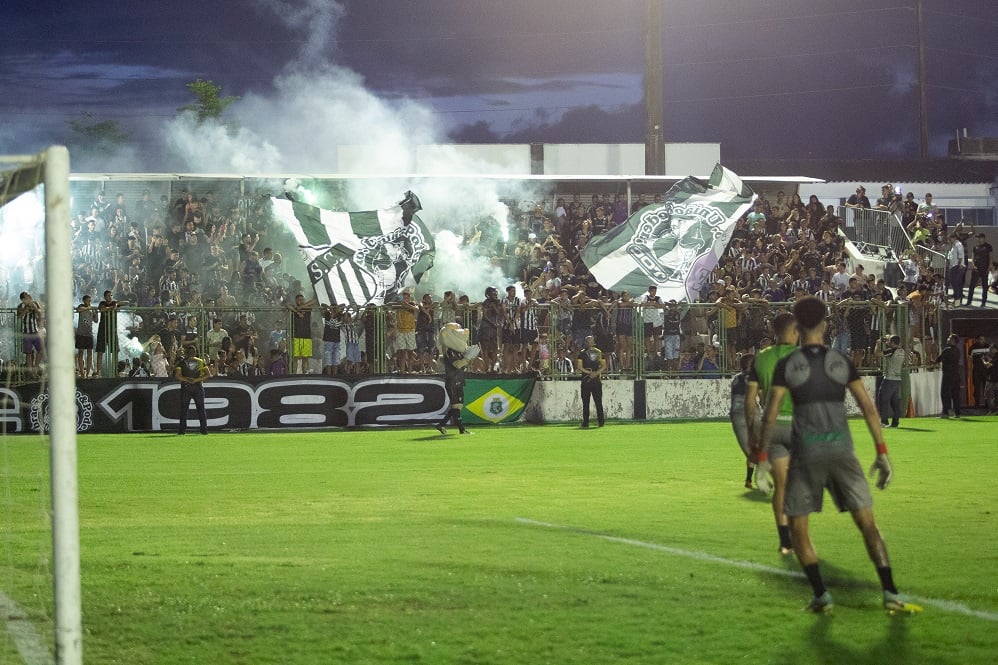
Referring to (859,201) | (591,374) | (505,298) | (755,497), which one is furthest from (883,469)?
(859,201)

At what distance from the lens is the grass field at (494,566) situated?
6707 mm

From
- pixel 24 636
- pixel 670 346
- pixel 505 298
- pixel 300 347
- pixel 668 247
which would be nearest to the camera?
pixel 24 636

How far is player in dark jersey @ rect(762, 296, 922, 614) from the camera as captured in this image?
733 centimetres

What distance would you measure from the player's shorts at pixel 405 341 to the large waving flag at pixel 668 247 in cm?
537

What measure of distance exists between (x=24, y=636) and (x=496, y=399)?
64.0 feet

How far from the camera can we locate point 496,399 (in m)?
26.5

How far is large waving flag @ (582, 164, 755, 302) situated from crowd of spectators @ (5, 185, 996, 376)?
1.98 feet

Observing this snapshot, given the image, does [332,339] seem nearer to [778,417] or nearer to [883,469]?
[778,417]

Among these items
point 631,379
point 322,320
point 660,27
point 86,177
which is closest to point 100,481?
point 322,320

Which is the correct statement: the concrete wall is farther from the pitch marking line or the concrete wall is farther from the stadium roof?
the stadium roof

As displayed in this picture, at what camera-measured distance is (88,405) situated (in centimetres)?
2481

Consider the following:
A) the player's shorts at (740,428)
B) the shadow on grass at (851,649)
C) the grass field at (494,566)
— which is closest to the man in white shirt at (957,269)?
the grass field at (494,566)

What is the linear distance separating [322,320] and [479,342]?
134 inches

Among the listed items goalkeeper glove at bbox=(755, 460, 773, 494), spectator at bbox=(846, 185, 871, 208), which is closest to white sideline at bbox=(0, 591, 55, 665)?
goalkeeper glove at bbox=(755, 460, 773, 494)
